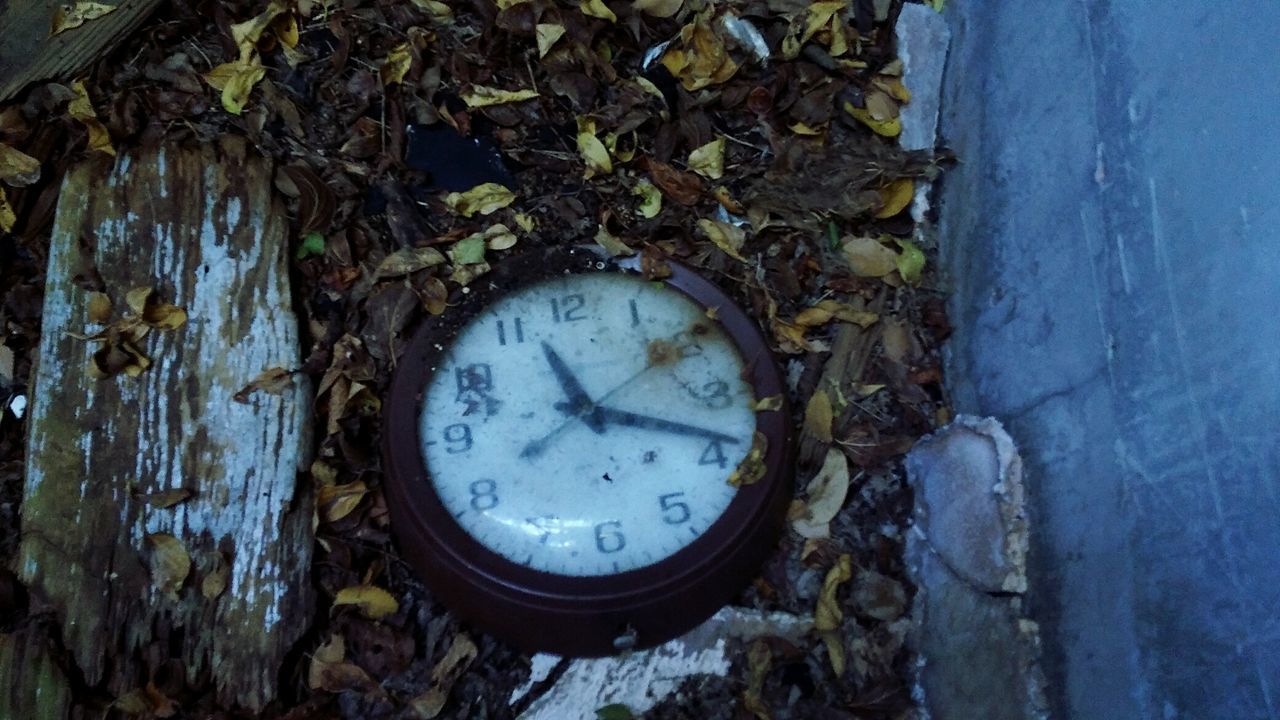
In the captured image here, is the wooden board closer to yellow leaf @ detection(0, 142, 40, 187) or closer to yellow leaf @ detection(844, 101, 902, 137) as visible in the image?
yellow leaf @ detection(0, 142, 40, 187)

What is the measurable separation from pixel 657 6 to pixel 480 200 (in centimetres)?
59

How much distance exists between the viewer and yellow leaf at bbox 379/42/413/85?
2.08 meters

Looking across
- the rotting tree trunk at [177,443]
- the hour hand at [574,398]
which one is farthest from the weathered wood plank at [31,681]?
the hour hand at [574,398]

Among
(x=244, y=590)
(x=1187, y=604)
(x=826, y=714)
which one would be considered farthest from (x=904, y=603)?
(x=244, y=590)

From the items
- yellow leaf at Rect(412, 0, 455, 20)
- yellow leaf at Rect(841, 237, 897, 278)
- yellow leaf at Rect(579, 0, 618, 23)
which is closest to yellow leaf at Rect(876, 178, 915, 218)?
yellow leaf at Rect(841, 237, 897, 278)

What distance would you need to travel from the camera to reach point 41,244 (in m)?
1.94

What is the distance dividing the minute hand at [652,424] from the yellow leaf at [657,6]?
38.1 inches

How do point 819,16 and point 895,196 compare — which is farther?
point 819,16

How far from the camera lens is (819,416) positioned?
1850 millimetres

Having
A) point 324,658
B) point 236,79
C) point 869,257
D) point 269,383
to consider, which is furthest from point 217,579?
point 869,257

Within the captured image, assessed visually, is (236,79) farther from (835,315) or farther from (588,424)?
(835,315)

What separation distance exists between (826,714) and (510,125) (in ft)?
4.34

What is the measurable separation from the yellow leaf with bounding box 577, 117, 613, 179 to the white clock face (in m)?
0.31

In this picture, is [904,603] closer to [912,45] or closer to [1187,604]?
A: [1187,604]
